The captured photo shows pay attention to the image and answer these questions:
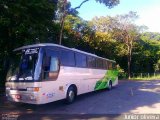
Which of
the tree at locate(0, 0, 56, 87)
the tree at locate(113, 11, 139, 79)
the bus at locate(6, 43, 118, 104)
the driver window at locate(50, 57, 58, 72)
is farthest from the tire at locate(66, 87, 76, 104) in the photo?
the tree at locate(113, 11, 139, 79)

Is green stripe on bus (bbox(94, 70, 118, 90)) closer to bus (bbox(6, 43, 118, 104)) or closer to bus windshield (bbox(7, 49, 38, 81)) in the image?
bus (bbox(6, 43, 118, 104))

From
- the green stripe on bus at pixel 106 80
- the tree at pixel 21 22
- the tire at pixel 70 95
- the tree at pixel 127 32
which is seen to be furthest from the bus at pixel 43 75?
the tree at pixel 127 32

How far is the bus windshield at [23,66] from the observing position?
→ 11.4 metres

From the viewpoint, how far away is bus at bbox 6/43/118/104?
11188 millimetres

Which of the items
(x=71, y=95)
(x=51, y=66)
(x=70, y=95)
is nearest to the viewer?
(x=51, y=66)

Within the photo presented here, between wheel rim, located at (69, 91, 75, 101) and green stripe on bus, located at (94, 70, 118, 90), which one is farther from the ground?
green stripe on bus, located at (94, 70, 118, 90)

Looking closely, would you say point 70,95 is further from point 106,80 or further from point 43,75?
point 106,80

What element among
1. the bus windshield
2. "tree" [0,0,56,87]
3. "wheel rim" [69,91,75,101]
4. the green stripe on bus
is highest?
"tree" [0,0,56,87]

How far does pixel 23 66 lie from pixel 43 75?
3.82ft

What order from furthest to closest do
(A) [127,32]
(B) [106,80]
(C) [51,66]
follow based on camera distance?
(A) [127,32], (B) [106,80], (C) [51,66]

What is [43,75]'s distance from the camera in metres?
11.4

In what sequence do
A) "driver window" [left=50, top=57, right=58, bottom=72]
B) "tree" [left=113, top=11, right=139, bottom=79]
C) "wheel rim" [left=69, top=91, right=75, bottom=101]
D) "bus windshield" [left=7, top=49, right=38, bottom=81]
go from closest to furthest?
"bus windshield" [left=7, top=49, right=38, bottom=81], "driver window" [left=50, top=57, right=58, bottom=72], "wheel rim" [left=69, top=91, right=75, bottom=101], "tree" [left=113, top=11, right=139, bottom=79]

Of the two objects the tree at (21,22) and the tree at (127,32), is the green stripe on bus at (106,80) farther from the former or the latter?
the tree at (127,32)

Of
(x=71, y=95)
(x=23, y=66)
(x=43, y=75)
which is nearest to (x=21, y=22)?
(x=23, y=66)
